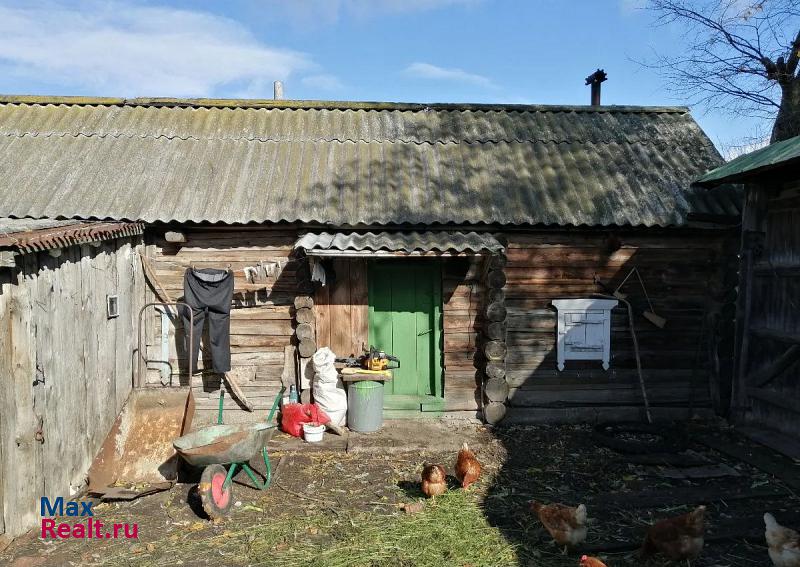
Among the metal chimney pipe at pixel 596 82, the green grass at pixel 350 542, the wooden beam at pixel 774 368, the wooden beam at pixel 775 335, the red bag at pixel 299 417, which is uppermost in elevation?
the metal chimney pipe at pixel 596 82

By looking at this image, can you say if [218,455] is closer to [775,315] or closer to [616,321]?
[616,321]

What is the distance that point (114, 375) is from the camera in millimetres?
7395

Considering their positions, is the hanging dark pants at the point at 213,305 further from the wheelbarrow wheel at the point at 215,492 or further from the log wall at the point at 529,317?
the wheelbarrow wheel at the point at 215,492

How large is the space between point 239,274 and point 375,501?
12.8 ft

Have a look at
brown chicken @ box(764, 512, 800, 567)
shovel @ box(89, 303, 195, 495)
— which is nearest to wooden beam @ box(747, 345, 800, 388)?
brown chicken @ box(764, 512, 800, 567)

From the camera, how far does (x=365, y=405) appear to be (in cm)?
811

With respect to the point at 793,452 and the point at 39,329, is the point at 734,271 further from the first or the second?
the point at 39,329

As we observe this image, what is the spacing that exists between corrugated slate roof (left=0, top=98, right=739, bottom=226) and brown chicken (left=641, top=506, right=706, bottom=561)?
14.9ft

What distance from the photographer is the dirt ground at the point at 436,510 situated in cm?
500

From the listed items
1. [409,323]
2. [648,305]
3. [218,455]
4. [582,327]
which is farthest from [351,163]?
[218,455]

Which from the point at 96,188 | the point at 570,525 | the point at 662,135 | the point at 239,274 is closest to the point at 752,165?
the point at 662,135

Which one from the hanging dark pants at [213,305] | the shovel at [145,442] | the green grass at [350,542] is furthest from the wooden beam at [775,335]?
the shovel at [145,442]

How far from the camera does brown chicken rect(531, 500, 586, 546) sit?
4828 mm

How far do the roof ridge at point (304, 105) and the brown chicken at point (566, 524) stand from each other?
27.1ft
